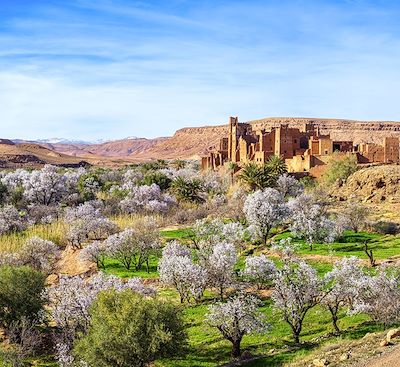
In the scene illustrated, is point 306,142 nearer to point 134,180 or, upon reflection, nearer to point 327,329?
point 134,180

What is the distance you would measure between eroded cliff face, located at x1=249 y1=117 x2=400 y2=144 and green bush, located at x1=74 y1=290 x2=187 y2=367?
141646 millimetres

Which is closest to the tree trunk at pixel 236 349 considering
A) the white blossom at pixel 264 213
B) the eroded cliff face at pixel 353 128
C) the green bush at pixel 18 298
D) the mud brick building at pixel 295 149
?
the green bush at pixel 18 298

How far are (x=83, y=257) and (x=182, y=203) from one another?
73.1 ft

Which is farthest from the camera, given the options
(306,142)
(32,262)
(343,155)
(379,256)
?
(306,142)

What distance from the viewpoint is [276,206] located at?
3712 centimetres

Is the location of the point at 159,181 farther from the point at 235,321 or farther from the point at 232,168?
the point at 235,321

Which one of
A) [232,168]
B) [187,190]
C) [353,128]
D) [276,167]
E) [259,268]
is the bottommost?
[259,268]

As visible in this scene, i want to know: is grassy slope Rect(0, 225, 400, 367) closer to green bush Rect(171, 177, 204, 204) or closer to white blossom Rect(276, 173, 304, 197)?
white blossom Rect(276, 173, 304, 197)

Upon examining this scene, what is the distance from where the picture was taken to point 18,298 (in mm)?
23141

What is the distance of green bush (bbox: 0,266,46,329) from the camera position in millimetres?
23047

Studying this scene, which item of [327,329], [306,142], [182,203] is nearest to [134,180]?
[182,203]

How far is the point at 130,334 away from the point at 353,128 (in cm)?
15848

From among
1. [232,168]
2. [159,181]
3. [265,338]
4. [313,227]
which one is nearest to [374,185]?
[313,227]

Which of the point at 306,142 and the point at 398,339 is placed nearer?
the point at 398,339
